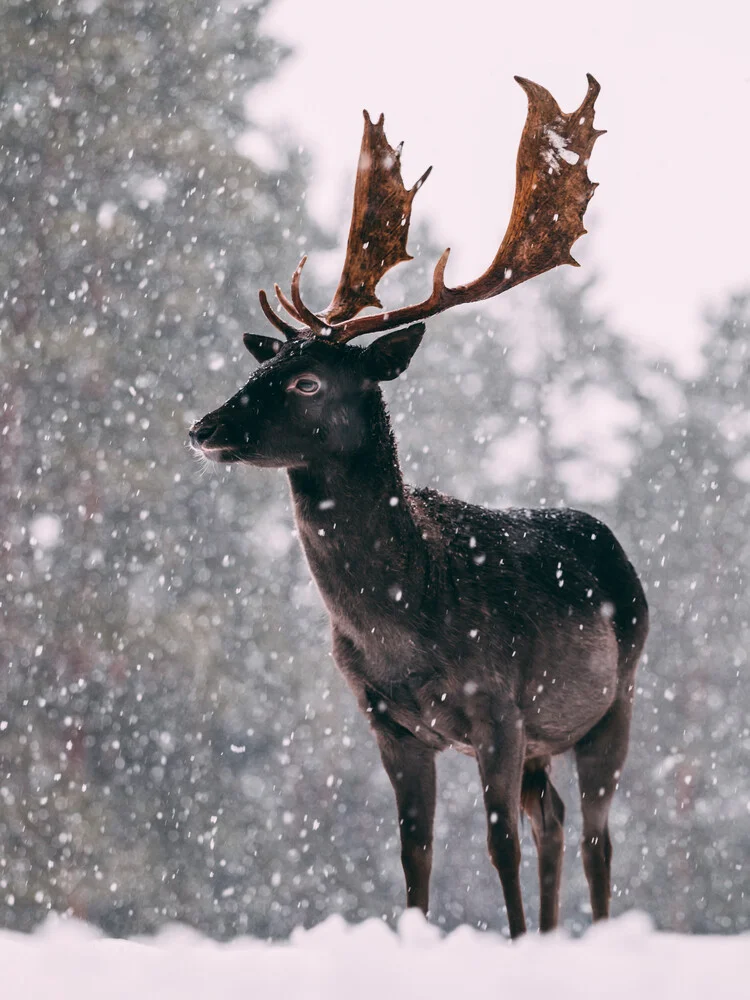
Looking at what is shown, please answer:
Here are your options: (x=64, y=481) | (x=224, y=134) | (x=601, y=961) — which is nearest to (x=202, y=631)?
(x=64, y=481)

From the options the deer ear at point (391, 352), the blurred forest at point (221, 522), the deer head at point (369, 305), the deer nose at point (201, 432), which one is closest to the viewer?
the deer nose at point (201, 432)

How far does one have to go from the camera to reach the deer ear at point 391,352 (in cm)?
394

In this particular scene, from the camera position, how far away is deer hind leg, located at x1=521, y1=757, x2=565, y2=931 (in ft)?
15.0

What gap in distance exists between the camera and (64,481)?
543 inches

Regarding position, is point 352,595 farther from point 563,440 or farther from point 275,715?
point 563,440

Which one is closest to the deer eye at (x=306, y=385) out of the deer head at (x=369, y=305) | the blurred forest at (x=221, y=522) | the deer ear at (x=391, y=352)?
the deer head at (x=369, y=305)

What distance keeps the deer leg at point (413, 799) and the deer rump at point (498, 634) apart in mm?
60

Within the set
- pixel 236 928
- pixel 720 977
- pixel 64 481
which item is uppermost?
pixel 64 481

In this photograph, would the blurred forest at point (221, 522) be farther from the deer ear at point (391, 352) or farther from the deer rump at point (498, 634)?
the deer ear at point (391, 352)

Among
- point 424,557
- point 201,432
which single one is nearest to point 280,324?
point 201,432

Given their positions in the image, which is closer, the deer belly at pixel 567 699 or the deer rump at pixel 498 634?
the deer rump at pixel 498 634

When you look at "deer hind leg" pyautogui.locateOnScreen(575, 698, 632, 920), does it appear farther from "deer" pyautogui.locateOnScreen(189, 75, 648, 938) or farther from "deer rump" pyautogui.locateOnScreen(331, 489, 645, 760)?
"deer rump" pyautogui.locateOnScreen(331, 489, 645, 760)

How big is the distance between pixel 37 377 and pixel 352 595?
1082 centimetres

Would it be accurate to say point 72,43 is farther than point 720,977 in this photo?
Yes
